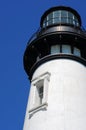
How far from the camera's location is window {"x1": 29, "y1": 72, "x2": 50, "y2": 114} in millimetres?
18250

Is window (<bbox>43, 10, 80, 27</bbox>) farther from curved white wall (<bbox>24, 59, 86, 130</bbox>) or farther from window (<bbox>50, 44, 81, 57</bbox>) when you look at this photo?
curved white wall (<bbox>24, 59, 86, 130</bbox>)

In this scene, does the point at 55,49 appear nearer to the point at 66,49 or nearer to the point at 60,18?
the point at 66,49

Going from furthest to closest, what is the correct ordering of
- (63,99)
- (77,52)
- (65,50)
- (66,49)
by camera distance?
(77,52) → (66,49) → (65,50) → (63,99)

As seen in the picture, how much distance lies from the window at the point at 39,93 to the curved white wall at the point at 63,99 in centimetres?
20

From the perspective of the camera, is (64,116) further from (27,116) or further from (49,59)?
(49,59)

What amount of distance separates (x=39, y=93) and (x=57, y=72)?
1.50 metres

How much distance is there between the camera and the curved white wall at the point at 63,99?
17.0 meters

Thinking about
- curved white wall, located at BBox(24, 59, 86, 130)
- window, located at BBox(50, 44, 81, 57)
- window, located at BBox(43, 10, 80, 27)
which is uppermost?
window, located at BBox(43, 10, 80, 27)

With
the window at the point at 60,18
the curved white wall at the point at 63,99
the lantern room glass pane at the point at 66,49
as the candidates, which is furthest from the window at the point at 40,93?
the window at the point at 60,18

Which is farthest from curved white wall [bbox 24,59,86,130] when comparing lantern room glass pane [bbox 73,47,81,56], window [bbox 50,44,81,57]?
Answer: lantern room glass pane [bbox 73,47,81,56]

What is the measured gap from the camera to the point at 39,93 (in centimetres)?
1980

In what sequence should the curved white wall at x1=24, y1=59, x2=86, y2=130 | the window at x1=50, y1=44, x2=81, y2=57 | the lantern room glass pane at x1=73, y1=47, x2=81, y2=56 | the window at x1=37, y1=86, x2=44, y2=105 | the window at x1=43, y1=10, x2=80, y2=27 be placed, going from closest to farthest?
the curved white wall at x1=24, y1=59, x2=86, y2=130 → the window at x1=37, y1=86, x2=44, y2=105 → the window at x1=50, y1=44, x2=81, y2=57 → the lantern room glass pane at x1=73, y1=47, x2=81, y2=56 → the window at x1=43, y1=10, x2=80, y2=27

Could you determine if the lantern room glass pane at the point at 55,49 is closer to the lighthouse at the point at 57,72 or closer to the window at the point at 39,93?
the lighthouse at the point at 57,72

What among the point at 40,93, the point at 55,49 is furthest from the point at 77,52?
the point at 40,93
